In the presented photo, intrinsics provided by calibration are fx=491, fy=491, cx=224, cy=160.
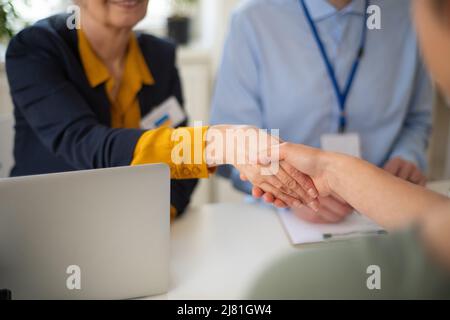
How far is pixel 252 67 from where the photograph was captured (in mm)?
1418

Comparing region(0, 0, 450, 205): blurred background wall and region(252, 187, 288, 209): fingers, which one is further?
region(0, 0, 450, 205): blurred background wall

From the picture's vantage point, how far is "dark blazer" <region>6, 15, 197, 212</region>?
104 cm

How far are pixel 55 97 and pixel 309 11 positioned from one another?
74 centimetres

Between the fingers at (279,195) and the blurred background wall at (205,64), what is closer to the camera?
the fingers at (279,195)

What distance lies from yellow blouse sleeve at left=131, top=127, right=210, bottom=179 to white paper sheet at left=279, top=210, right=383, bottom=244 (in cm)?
27

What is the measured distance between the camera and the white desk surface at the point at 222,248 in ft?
3.14

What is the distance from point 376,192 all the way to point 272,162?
0.22 metres

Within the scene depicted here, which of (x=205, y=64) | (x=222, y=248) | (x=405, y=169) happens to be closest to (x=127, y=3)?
(x=222, y=248)

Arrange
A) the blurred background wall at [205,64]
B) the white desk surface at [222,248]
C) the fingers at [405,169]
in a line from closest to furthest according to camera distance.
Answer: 1. the white desk surface at [222,248]
2. the fingers at [405,169]
3. the blurred background wall at [205,64]

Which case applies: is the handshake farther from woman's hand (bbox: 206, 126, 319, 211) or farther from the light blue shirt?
the light blue shirt

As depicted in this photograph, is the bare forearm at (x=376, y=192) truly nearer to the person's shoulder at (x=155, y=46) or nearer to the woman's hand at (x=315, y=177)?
the woman's hand at (x=315, y=177)

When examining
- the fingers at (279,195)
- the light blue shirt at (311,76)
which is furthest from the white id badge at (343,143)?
the fingers at (279,195)

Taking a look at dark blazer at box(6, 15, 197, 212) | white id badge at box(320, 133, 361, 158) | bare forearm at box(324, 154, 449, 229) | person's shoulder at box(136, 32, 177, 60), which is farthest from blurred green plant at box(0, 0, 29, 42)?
white id badge at box(320, 133, 361, 158)

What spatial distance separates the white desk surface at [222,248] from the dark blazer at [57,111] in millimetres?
97
